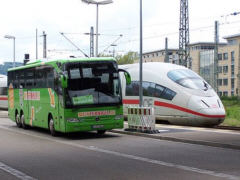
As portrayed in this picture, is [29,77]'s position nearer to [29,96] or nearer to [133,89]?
[29,96]

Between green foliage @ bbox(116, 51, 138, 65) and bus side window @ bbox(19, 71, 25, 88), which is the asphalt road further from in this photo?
green foliage @ bbox(116, 51, 138, 65)

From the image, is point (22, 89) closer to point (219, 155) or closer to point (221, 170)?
point (219, 155)

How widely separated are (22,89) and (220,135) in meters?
10.3

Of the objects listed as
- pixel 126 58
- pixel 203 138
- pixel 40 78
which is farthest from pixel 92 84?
pixel 126 58

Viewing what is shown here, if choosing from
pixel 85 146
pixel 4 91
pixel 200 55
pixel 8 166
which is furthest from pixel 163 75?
pixel 200 55

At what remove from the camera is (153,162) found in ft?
36.7

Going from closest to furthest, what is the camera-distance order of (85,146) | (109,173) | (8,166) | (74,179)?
(74,179) → (109,173) → (8,166) → (85,146)

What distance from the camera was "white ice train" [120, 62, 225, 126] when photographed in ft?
72.9

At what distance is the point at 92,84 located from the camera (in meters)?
17.3

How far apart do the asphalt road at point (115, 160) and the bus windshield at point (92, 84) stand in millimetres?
1431

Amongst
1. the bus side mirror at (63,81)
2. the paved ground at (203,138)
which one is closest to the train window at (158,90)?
the paved ground at (203,138)

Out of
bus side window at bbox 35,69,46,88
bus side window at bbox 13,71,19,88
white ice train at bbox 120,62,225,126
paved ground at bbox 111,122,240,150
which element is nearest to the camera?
paved ground at bbox 111,122,240,150

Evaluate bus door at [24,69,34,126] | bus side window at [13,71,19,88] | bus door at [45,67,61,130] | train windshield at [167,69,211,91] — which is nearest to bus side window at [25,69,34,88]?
bus door at [24,69,34,126]

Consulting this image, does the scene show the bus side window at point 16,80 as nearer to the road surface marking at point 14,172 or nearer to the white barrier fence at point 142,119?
the white barrier fence at point 142,119
